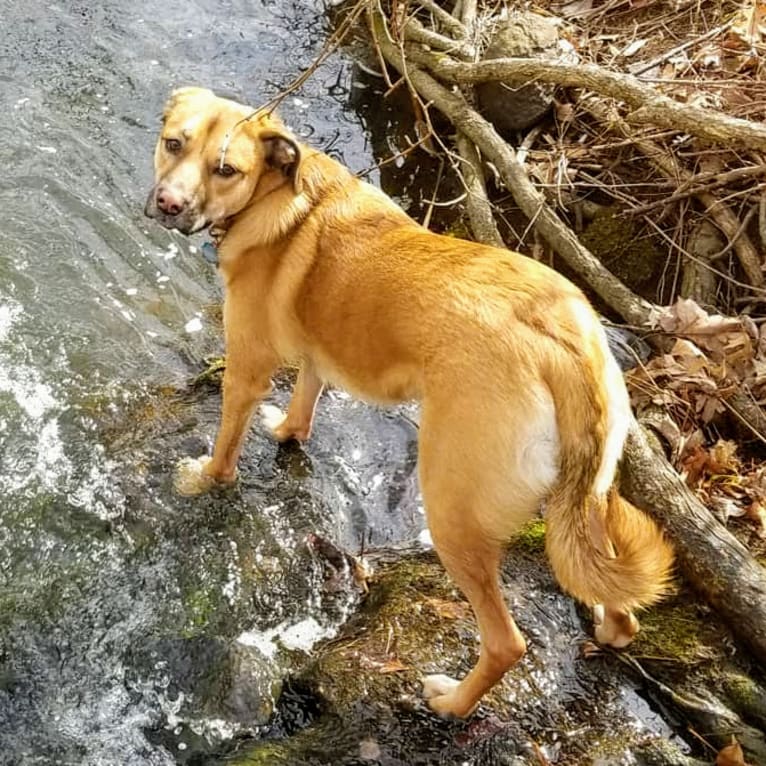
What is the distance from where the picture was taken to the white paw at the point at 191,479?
3990mm

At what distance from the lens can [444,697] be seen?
3131mm

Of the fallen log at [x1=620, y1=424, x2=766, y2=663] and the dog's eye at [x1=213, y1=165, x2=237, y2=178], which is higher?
the dog's eye at [x1=213, y1=165, x2=237, y2=178]

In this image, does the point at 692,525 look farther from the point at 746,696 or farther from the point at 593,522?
the point at 593,522

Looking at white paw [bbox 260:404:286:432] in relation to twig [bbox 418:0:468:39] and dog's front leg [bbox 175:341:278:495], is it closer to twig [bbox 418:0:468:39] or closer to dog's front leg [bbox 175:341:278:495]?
dog's front leg [bbox 175:341:278:495]

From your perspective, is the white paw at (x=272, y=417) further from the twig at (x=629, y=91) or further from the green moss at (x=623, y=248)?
the twig at (x=629, y=91)

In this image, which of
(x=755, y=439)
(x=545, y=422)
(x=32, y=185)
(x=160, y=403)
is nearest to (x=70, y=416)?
(x=160, y=403)

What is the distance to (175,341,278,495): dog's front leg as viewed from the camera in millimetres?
3768

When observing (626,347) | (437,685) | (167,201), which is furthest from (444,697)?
(626,347)

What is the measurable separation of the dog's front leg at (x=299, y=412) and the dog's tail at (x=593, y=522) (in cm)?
159

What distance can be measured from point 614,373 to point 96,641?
7.13 feet

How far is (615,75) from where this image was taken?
16.2ft

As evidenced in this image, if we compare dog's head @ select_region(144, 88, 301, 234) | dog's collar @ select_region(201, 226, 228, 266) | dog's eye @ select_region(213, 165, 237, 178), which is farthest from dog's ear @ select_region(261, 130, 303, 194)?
dog's collar @ select_region(201, 226, 228, 266)

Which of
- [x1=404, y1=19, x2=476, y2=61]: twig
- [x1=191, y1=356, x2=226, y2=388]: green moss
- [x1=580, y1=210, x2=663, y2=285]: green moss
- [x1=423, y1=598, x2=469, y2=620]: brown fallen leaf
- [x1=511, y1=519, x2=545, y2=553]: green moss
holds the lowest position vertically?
[x1=191, y1=356, x2=226, y2=388]: green moss

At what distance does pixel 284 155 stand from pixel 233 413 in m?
1.14
